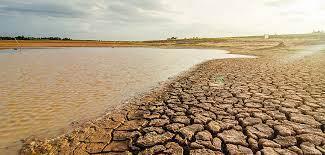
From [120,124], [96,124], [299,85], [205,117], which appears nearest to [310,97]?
[299,85]

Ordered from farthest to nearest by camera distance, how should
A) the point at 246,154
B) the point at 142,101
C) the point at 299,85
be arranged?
the point at 299,85
the point at 142,101
the point at 246,154

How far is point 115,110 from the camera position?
18.1 ft

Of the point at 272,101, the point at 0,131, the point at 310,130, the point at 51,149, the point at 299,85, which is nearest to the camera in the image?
the point at 51,149

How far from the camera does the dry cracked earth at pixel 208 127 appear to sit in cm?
339

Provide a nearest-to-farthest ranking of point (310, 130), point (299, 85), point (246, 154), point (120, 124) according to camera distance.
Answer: point (246, 154) < point (310, 130) < point (120, 124) < point (299, 85)

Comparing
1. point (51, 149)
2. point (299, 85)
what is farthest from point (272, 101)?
point (51, 149)

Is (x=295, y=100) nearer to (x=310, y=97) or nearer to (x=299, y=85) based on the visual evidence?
(x=310, y=97)

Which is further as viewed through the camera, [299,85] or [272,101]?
[299,85]

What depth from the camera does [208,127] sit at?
404cm

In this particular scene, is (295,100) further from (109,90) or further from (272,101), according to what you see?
(109,90)

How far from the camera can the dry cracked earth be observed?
3.39 meters

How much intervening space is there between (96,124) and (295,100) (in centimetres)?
428

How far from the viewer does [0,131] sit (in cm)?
418

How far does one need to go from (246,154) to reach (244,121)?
47.5 inches
